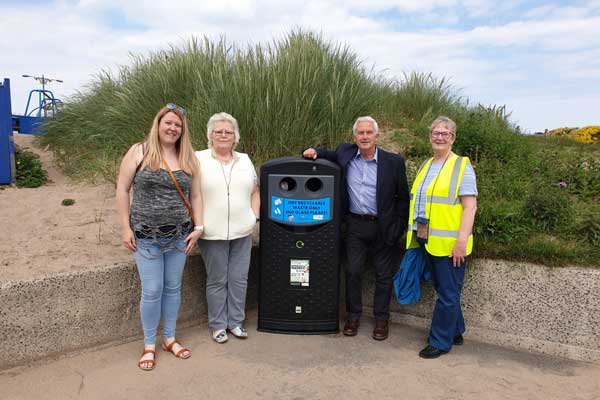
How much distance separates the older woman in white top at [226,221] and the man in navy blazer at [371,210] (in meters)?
0.58

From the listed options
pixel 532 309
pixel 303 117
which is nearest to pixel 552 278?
pixel 532 309

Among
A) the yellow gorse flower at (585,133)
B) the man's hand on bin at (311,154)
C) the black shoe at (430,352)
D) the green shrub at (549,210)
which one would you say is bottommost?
the black shoe at (430,352)

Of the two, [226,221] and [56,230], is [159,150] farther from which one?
[56,230]

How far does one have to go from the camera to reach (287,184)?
12.6ft

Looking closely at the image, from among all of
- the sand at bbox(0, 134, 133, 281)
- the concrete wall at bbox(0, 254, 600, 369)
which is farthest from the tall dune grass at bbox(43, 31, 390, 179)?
the concrete wall at bbox(0, 254, 600, 369)

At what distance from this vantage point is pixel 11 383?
2955 millimetres

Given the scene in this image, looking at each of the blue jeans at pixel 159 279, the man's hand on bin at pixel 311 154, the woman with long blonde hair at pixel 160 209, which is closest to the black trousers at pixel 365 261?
the man's hand on bin at pixel 311 154

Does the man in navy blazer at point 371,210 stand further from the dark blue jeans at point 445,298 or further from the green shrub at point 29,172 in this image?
the green shrub at point 29,172

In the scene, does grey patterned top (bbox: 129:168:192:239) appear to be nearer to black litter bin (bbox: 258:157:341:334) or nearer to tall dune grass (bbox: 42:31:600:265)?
black litter bin (bbox: 258:157:341:334)

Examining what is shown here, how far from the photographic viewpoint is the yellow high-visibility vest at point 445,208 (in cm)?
Result: 322

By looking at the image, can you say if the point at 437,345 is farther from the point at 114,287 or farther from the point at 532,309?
the point at 114,287

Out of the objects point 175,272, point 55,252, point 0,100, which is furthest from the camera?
point 0,100

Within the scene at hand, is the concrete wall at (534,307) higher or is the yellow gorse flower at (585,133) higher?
the yellow gorse flower at (585,133)

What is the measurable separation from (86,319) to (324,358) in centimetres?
169
